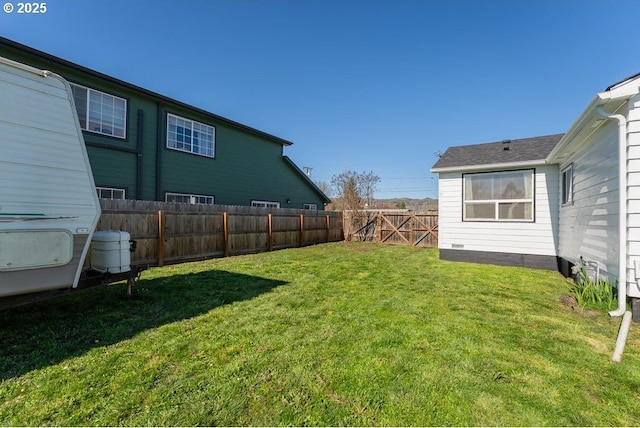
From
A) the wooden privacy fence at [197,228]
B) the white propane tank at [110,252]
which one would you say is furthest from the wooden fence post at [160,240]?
the white propane tank at [110,252]

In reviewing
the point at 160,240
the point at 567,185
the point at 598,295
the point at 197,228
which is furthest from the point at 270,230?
the point at 598,295

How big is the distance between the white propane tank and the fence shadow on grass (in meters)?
0.60

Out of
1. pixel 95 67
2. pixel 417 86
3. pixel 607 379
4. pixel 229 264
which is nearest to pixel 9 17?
pixel 95 67

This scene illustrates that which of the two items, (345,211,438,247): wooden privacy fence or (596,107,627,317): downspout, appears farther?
(345,211,438,247): wooden privacy fence

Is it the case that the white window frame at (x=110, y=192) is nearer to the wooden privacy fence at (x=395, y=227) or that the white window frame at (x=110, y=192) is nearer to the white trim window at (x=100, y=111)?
the white trim window at (x=100, y=111)

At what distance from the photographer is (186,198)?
11266 mm

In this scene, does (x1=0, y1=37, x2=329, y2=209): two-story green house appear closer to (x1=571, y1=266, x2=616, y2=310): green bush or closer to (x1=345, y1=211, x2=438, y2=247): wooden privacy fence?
(x1=345, y1=211, x2=438, y2=247): wooden privacy fence

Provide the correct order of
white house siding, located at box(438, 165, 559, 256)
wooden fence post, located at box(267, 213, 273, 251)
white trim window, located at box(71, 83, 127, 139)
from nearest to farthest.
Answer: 1. white house siding, located at box(438, 165, 559, 256)
2. white trim window, located at box(71, 83, 127, 139)
3. wooden fence post, located at box(267, 213, 273, 251)

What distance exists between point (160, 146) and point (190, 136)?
1.55 meters

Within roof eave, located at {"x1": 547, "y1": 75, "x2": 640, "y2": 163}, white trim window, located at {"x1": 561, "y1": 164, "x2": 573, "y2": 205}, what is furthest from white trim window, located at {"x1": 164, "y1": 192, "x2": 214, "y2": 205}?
white trim window, located at {"x1": 561, "y1": 164, "x2": 573, "y2": 205}

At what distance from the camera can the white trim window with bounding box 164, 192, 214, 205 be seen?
10664mm

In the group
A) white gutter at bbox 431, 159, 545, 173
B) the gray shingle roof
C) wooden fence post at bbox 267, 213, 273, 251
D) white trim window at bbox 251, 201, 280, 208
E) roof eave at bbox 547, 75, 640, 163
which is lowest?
wooden fence post at bbox 267, 213, 273, 251

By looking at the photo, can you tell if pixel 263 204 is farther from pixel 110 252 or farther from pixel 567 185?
pixel 567 185

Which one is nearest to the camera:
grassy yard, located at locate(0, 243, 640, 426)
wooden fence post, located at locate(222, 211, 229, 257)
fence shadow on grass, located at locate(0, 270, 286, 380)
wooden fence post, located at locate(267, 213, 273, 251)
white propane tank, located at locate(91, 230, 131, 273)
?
grassy yard, located at locate(0, 243, 640, 426)
